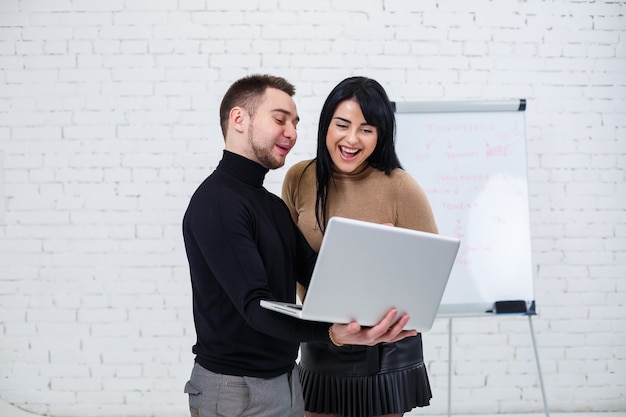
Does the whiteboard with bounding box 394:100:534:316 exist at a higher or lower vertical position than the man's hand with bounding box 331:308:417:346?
higher

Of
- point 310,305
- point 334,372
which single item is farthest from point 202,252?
point 334,372

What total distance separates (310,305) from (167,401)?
2466mm

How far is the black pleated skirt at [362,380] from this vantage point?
5.65 ft

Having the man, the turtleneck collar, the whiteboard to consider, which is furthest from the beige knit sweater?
the whiteboard

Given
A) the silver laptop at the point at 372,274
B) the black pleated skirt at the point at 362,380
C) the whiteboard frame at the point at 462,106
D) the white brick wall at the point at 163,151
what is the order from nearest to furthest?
the silver laptop at the point at 372,274, the black pleated skirt at the point at 362,380, the whiteboard frame at the point at 462,106, the white brick wall at the point at 163,151

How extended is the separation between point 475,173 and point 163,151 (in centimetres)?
159

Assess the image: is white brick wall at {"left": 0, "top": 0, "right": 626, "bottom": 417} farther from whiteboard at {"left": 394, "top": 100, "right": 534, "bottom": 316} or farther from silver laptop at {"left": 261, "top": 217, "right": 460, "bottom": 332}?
silver laptop at {"left": 261, "top": 217, "right": 460, "bottom": 332}

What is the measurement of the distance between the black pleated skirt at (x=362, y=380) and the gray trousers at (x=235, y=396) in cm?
36

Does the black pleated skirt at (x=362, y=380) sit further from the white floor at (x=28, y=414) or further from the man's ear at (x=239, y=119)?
the white floor at (x=28, y=414)

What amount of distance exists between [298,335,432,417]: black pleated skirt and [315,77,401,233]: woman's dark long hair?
36 centimetres

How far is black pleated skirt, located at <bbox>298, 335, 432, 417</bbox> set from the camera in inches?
67.8

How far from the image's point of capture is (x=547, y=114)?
3.37m

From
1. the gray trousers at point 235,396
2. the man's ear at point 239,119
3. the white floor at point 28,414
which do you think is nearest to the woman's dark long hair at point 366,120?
the man's ear at point 239,119

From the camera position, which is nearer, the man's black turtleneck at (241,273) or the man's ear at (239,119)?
the man's black turtleneck at (241,273)
